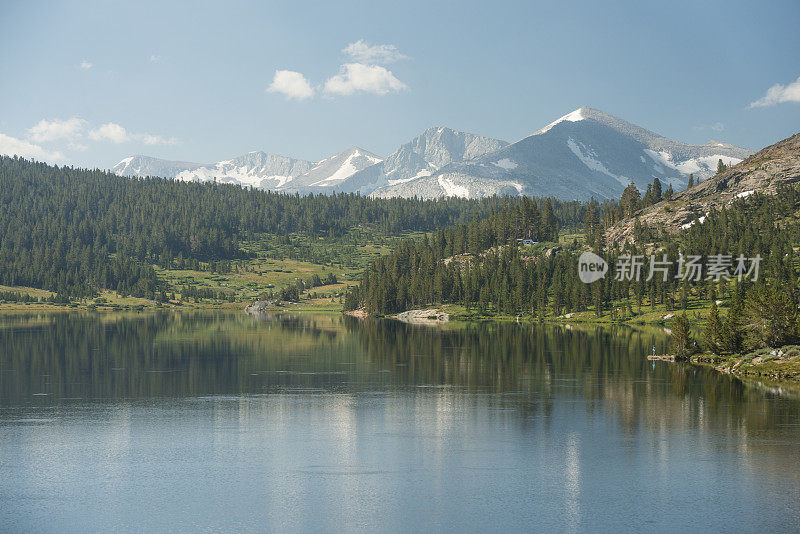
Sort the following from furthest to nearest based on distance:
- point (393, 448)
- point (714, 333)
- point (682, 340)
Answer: point (682, 340) < point (714, 333) < point (393, 448)

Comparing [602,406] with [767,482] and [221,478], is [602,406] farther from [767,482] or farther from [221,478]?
[221,478]

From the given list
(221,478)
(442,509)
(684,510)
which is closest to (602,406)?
(684,510)

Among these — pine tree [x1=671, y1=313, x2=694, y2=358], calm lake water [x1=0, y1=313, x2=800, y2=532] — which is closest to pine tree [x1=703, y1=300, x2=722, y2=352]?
pine tree [x1=671, y1=313, x2=694, y2=358]

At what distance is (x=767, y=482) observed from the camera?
47.2m

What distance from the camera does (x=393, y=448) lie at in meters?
56.3

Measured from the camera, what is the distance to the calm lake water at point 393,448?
40938mm

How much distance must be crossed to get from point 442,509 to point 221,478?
1633cm

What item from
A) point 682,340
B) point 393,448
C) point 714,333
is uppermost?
point 714,333

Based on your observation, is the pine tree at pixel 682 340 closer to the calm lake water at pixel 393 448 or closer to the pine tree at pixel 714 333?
the pine tree at pixel 714 333

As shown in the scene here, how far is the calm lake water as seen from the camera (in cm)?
4094

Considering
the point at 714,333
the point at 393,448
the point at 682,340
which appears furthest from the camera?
the point at 682,340

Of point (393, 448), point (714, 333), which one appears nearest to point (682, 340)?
point (714, 333)

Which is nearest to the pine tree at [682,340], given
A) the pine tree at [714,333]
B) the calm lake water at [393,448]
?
the pine tree at [714,333]

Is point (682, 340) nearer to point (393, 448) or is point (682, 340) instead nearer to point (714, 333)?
point (714, 333)
